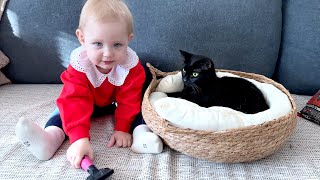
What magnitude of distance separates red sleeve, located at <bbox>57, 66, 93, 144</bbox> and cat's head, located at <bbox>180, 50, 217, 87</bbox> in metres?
0.34

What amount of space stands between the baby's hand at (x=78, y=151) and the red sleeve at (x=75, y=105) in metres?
0.02

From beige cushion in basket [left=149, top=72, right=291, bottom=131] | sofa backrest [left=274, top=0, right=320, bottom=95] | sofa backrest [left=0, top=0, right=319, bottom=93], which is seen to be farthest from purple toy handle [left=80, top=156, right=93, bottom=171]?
sofa backrest [left=274, top=0, right=320, bottom=95]

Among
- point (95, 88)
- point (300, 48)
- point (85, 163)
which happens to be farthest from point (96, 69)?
point (300, 48)

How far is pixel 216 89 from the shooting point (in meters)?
1.11

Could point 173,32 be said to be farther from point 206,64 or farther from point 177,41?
point 206,64

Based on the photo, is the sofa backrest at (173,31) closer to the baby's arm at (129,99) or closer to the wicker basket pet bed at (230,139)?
the baby's arm at (129,99)

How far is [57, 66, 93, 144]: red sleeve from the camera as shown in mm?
1038

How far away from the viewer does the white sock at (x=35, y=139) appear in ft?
3.12

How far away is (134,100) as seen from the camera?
3.83 feet

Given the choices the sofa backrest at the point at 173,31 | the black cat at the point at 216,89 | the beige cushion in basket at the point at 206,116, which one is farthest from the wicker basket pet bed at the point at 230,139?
the sofa backrest at the point at 173,31

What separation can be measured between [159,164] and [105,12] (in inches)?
18.9

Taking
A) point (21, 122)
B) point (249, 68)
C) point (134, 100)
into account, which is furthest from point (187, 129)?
point (249, 68)

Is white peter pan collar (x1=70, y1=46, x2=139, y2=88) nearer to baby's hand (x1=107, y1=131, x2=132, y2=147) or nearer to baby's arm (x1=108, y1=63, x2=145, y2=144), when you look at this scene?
baby's arm (x1=108, y1=63, x2=145, y2=144)

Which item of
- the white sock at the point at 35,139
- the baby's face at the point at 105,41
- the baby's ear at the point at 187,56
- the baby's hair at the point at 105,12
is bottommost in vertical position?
the white sock at the point at 35,139
